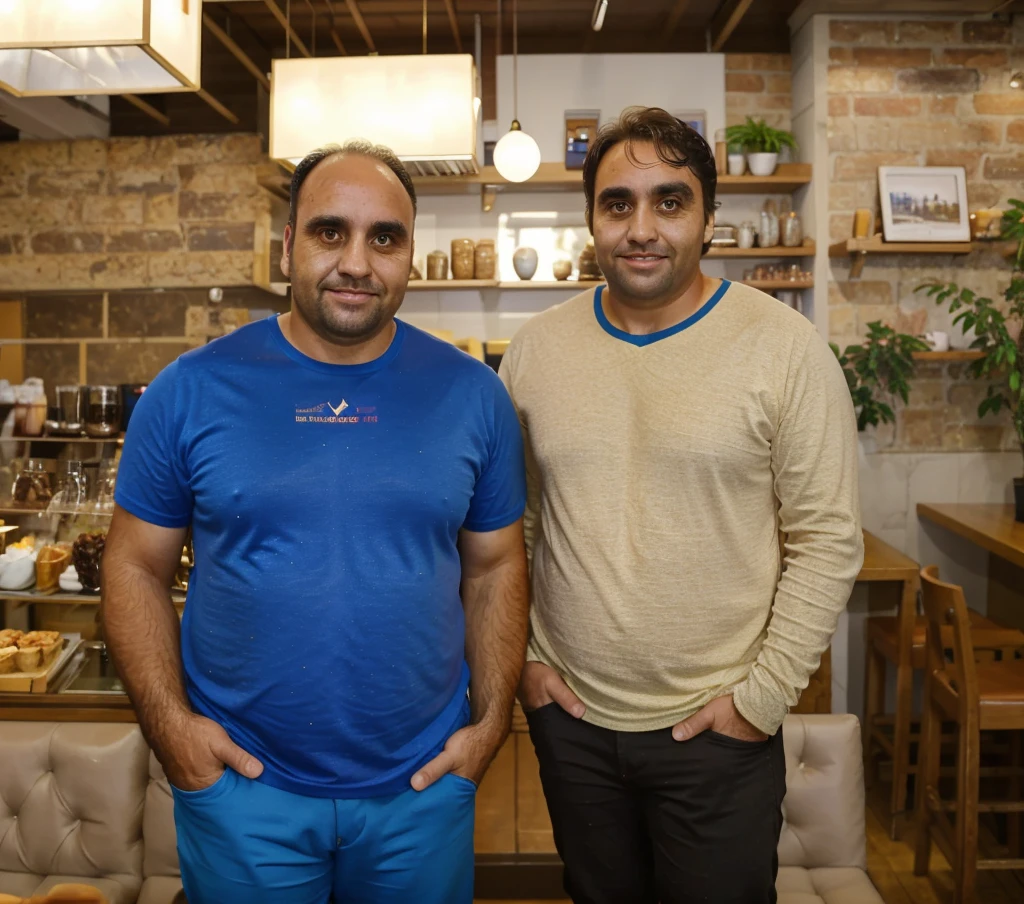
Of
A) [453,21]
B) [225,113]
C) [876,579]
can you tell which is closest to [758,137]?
[453,21]

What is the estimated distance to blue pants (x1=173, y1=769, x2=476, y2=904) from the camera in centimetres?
140

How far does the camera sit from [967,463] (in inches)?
178

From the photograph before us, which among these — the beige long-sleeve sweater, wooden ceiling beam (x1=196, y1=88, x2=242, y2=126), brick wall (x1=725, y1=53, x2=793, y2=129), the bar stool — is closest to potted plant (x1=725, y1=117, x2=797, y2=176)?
brick wall (x1=725, y1=53, x2=793, y2=129)

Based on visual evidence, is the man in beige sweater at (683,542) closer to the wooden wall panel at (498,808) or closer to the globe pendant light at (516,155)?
the wooden wall panel at (498,808)

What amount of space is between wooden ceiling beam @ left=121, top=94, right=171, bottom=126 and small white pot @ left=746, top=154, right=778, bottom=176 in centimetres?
320

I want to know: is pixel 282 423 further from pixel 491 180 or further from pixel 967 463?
pixel 967 463

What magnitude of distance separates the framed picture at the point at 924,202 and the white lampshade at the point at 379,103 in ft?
7.68

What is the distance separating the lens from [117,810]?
6.86 feet

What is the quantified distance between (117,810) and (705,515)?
151 centimetres

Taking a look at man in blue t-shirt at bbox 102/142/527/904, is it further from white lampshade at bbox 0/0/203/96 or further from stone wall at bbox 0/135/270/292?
stone wall at bbox 0/135/270/292

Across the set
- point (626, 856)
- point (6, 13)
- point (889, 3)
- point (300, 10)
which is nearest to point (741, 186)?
point (889, 3)

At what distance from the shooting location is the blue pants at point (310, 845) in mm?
1402

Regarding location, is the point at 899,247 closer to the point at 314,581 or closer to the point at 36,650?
the point at 314,581

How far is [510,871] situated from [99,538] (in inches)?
57.4
